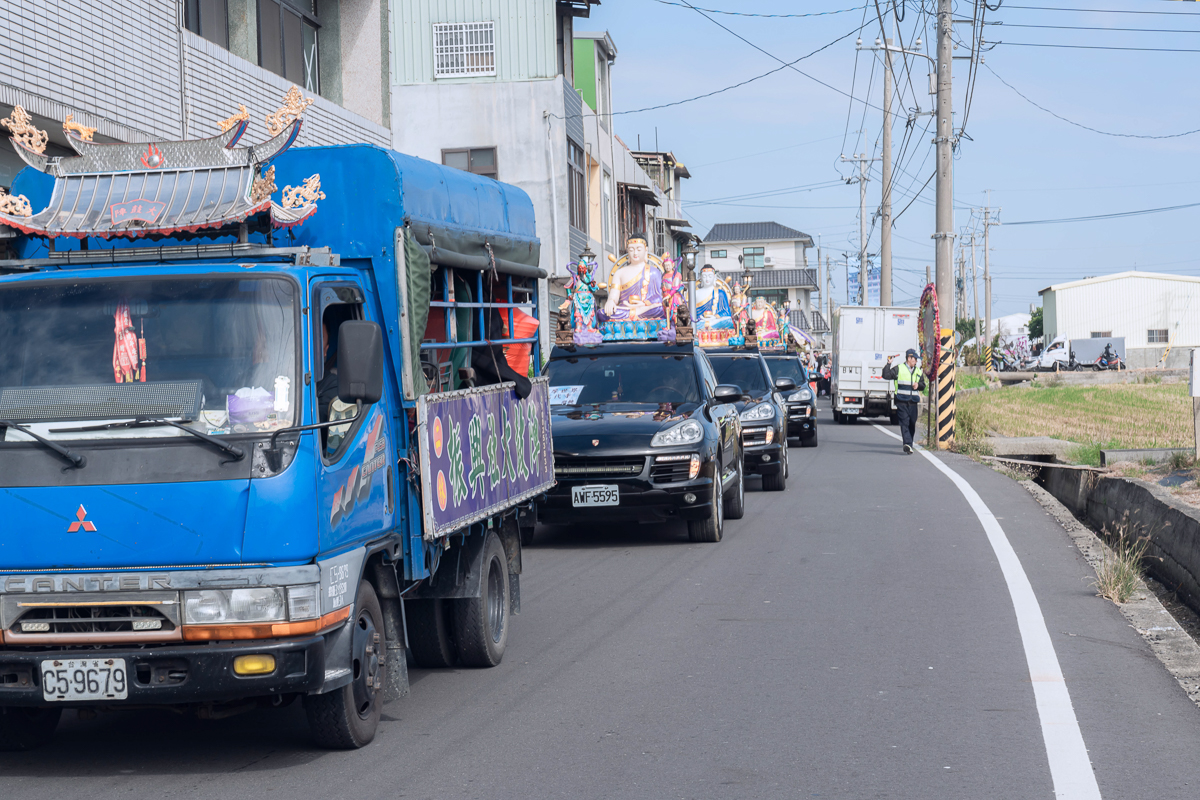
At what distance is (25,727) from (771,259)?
104 meters

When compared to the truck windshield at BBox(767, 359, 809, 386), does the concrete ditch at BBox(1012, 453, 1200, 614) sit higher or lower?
lower

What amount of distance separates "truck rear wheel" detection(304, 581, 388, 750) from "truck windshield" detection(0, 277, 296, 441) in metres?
1.02

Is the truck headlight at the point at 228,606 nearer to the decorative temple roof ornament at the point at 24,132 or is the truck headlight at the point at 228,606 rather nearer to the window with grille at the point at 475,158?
the decorative temple roof ornament at the point at 24,132

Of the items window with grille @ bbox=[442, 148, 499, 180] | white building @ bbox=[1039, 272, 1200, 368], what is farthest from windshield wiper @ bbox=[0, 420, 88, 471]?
white building @ bbox=[1039, 272, 1200, 368]

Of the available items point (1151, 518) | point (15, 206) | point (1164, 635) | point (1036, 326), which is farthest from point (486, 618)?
point (1036, 326)

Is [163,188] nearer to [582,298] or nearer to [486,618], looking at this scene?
[486,618]

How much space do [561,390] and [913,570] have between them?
4.17 m

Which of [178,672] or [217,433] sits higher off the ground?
[217,433]

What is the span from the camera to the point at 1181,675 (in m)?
6.90

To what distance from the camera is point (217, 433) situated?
198 inches

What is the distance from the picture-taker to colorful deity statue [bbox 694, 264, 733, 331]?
22.6 metres

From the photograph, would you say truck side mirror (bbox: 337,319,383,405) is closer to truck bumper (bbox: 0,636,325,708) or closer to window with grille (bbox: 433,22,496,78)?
truck bumper (bbox: 0,636,325,708)

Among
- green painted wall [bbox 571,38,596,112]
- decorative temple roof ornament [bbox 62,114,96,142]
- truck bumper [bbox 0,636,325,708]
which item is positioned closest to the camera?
truck bumper [bbox 0,636,325,708]

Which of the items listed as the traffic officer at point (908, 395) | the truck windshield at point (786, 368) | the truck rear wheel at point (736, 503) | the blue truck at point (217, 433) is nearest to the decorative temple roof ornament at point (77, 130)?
the blue truck at point (217, 433)
